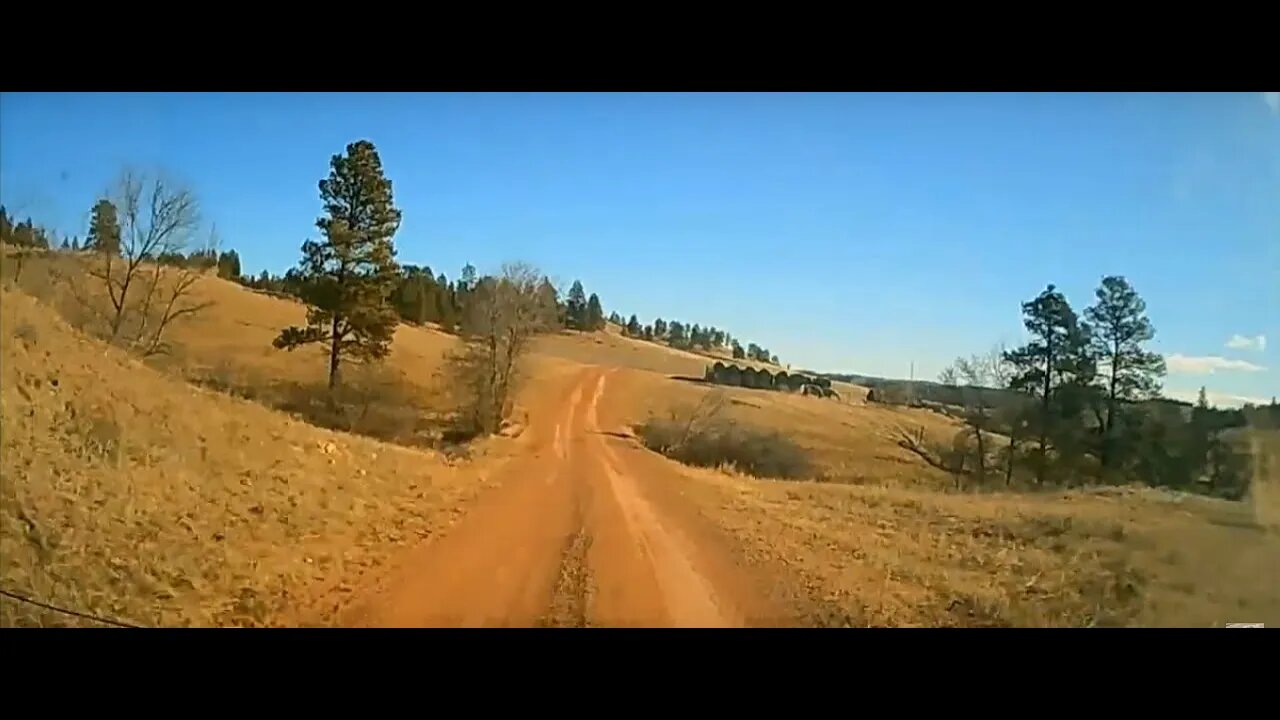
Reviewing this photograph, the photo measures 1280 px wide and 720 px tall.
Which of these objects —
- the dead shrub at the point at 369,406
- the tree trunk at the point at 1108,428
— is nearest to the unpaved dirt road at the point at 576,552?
the dead shrub at the point at 369,406

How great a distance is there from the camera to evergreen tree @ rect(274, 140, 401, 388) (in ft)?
15.4

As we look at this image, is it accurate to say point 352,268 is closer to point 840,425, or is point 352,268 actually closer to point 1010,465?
point 840,425

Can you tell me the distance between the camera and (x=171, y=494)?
4.68 meters

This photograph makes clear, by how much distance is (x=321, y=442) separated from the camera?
5043 mm

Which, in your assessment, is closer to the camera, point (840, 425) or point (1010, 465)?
point (1010, 465)

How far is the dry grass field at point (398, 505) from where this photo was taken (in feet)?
14.5

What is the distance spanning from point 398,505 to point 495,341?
892mm

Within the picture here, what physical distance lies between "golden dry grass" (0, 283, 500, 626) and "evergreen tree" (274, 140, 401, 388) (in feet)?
1.56

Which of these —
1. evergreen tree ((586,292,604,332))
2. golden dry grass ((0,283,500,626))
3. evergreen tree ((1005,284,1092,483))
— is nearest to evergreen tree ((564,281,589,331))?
evergreen tree ((586,292,604,332))

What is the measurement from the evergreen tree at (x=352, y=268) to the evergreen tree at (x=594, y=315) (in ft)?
2.92

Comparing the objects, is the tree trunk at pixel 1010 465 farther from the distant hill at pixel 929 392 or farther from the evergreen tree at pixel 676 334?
the evergreen tree at pixel 676 334

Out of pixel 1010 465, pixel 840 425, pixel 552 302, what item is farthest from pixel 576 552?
pixel 1010 465
